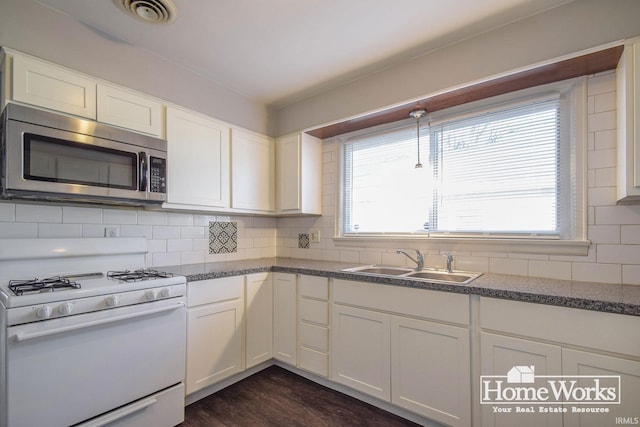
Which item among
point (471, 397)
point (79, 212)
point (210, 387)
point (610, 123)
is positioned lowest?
point (210, 387)

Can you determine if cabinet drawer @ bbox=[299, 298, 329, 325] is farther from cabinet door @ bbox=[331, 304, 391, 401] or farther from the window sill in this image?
the window sill

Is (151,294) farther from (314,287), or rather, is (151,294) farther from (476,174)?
(476,174)

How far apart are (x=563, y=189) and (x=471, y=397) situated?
51.3 inches

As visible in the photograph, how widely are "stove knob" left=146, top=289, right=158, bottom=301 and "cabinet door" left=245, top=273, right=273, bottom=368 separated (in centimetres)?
74

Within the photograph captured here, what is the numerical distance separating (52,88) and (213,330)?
1717 millimetres

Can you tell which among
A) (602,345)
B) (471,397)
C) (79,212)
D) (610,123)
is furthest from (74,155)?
(610,123)

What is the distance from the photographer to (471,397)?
63.0 inches

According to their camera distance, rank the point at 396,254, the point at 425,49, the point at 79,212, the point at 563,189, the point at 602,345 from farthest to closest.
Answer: the point at 396,254
the point at 425,49
the point at 79,212
the point at 563,189
the point at 602,345

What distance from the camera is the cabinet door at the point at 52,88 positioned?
1602 mm

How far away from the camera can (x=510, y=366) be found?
4.89ft

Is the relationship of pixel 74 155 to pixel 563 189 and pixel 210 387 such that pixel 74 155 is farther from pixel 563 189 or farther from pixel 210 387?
pixel 563 189

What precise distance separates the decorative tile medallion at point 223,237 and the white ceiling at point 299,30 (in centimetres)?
128

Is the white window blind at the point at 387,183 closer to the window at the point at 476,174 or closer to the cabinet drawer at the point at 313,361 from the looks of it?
the window at the point at 476,174

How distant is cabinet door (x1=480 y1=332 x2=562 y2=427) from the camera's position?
1396mm
